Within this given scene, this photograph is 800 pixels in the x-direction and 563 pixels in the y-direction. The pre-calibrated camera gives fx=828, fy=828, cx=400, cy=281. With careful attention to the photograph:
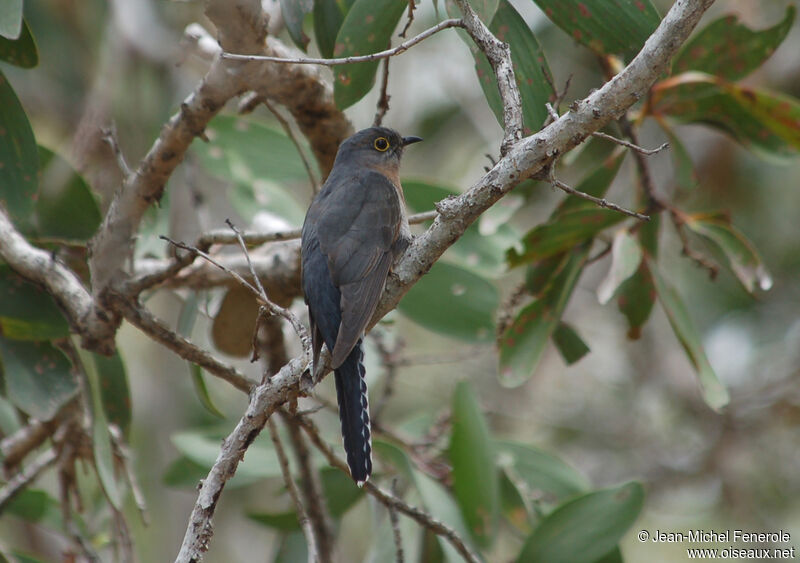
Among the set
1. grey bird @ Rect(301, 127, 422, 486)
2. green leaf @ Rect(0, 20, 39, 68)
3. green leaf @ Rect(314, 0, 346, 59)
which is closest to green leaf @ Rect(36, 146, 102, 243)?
green leaf @ Rect(0, 20, 39, 68)

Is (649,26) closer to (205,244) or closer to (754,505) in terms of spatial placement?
(205,244)

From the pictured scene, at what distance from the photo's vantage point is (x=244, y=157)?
5230mm

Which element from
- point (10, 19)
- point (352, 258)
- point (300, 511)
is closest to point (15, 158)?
point (10, 19)

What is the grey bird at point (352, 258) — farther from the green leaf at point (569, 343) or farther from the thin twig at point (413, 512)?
the green leaf at point (569, 343)

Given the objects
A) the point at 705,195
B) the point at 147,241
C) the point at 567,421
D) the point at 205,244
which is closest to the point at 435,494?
the point at 205,244

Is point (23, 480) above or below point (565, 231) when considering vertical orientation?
below

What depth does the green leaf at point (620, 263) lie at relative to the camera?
352 cm

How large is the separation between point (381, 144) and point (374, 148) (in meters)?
0.08

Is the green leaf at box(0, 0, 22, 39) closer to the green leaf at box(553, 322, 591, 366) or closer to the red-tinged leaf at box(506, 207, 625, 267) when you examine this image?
the red-tinged leaf at box(506, 207, 625, 267)

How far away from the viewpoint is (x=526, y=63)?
329cm

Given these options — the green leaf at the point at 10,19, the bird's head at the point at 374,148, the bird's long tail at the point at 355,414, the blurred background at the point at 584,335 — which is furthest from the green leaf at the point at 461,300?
the green leaf at the point at 10,19

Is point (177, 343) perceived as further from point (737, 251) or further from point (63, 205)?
point (737, 251)

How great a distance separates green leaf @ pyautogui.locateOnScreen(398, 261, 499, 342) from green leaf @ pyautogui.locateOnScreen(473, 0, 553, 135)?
4.66ft

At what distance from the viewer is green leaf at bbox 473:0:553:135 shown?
321 centimetres
